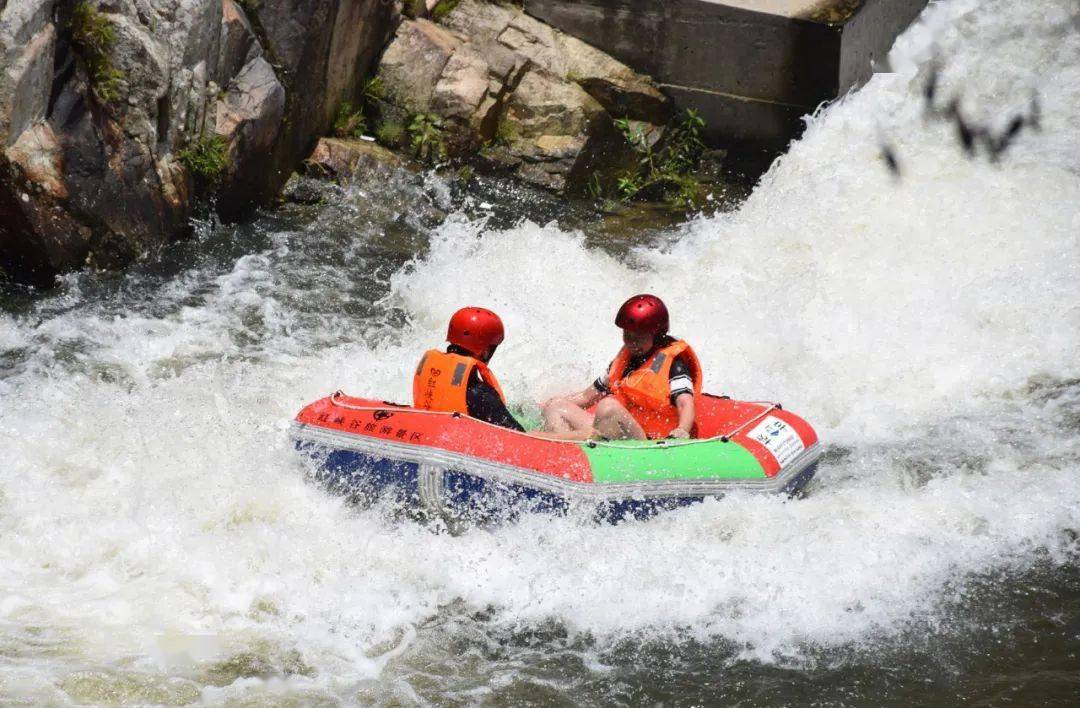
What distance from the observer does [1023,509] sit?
570cm

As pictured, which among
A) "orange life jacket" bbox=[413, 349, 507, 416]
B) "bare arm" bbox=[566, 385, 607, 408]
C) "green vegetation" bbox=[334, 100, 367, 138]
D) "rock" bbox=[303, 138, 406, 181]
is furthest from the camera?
"green vegetation" bbox=[334, 100, 367, 138]

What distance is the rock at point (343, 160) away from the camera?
9.79m

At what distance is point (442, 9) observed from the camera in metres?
11.0

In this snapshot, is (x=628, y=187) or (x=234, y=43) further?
(x=628, y=187)

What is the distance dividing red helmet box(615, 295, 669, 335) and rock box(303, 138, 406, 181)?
176 inches

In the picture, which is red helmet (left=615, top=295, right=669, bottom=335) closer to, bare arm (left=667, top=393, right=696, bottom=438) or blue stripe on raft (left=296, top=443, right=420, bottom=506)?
bare arm (left=667, top=393, right=696, bottom=438)

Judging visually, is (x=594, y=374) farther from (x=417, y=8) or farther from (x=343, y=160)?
(x=417, y=8)

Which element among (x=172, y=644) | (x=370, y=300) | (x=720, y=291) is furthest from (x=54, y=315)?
(x=720, y=291)

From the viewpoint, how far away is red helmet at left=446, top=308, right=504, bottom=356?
18.7 feet

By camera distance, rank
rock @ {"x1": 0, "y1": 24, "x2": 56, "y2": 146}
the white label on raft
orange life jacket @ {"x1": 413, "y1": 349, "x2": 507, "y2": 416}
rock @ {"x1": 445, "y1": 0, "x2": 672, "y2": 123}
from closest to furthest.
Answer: orange life jacket @ {"x1": 413, "y1": 349, "x2": 507, "y2": 416}
the white label on raft
rock @ {"x1": 0, "y1": 24, "x2": 56, "y2": 146}
rock @ {"x1": 445, "y1": 0, "x2": 672, "y2": 123}

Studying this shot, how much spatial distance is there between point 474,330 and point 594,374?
7.14ft

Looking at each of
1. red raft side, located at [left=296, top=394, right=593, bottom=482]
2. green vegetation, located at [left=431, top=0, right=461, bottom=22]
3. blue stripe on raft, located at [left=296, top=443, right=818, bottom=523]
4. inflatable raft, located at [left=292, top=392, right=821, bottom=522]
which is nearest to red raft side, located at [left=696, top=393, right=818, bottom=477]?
inflatable raft, located at [left=292, top=392, right=821, bottom=522]

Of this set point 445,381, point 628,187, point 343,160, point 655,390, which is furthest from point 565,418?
point 628,187

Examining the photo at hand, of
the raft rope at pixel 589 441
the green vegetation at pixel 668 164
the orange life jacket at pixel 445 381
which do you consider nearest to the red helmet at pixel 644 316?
the raft rope at pixel 589 441
